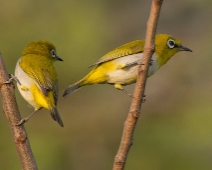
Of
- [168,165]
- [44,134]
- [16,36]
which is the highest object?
[16,36]

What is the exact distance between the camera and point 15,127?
325 cm

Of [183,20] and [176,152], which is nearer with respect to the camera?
[176,152]

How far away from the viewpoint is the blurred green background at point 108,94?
28.7 ft

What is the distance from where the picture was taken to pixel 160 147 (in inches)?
348

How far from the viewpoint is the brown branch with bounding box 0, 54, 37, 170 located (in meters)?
3.17

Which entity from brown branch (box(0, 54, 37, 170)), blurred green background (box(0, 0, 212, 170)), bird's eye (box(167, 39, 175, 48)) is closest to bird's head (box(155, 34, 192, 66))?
bird's eye (box(167, 39, 175, 48))

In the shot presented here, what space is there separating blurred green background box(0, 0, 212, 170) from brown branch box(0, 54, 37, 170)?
4.88 meters

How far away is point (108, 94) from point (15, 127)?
26.1ft

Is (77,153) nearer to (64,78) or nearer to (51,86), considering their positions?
(64,78)

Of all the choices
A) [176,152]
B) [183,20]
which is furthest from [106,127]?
[183,20]

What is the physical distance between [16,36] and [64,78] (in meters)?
1.23

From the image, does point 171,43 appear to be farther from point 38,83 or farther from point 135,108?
point 135,108

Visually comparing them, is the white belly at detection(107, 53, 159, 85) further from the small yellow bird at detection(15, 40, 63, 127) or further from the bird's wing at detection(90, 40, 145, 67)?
the small yellow bird at detection(15, 40, 63, 127)

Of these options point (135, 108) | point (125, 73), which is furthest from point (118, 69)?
point (135, 108)
